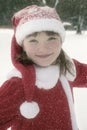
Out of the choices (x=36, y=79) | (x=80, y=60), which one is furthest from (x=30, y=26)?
(x=80, y=60)

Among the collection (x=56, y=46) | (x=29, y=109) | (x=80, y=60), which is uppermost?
(x=56, y=46)

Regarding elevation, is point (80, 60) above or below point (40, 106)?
below

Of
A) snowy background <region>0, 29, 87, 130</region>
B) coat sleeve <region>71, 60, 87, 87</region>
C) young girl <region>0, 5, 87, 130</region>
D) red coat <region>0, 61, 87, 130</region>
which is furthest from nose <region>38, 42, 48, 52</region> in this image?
snowy background <region>0, 29, 87, 130</region>

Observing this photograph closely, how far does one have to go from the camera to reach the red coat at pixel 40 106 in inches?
57.0

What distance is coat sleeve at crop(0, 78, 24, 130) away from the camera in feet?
4.72

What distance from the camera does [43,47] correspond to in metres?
1.42

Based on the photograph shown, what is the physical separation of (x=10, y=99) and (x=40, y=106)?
0.37 feet

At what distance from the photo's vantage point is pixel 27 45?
144 cm

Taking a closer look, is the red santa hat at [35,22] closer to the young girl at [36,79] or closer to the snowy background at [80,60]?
the young girl at [36,79]

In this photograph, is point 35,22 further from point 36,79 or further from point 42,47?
point 36,79

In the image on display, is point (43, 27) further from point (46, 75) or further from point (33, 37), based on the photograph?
point (46, 75)

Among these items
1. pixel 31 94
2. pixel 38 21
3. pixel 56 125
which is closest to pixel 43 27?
pixel 38 21

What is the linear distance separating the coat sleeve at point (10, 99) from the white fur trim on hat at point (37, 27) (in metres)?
0.16

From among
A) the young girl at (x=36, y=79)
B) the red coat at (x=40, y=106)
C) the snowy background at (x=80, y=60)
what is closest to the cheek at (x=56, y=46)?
the young girl at (x=36, y=79)
